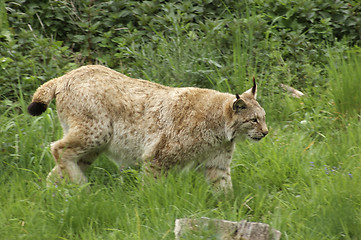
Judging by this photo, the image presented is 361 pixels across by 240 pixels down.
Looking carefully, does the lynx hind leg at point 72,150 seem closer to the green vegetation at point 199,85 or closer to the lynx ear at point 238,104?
the green vegetation at point 199,85

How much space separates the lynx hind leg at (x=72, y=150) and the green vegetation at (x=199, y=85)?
17cm

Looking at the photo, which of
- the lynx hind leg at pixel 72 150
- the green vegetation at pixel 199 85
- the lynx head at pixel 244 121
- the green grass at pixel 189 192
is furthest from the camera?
the lynx head at pixel 244 121

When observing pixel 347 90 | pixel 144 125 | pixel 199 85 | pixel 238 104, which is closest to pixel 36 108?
pixel 144 125

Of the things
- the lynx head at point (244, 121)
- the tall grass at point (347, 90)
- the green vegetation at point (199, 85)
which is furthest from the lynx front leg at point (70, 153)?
the tall grass at point (347, 90)

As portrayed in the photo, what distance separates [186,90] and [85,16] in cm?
295

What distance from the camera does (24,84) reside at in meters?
6.79

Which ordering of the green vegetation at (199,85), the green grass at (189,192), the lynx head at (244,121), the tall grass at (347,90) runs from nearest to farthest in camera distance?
1. the green grass at (189,192)
2. the green vegetation at (199,85)
3. the lynx head at (244,121)
4. the tall grass at (347,90)

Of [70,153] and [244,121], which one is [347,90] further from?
[70,153]

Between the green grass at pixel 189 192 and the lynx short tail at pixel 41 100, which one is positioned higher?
the lynx short tail at pixel 41 100

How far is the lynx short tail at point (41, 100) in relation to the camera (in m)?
5.52

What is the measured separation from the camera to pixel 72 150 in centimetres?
537

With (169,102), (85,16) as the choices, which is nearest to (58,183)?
(169,102)

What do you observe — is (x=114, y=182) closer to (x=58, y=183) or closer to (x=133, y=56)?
(x=58, y=183)

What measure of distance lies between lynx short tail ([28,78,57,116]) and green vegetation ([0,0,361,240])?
1.27ft
